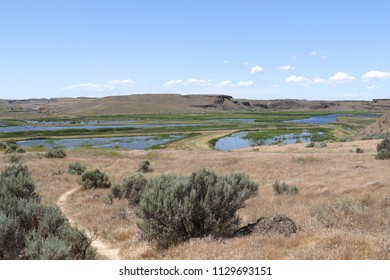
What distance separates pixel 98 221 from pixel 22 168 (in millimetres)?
12188

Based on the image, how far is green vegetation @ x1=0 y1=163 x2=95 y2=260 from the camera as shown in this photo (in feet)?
23.3

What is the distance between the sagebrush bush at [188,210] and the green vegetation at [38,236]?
6.03 ft

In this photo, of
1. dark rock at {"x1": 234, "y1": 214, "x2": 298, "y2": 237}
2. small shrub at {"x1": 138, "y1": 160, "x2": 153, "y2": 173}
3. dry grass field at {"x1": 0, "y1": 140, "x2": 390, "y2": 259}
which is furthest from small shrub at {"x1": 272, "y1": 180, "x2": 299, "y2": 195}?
small shrub at {"x1": 138, "y1": 160, "x2": 153, "y2": 173}

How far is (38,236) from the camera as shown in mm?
8117

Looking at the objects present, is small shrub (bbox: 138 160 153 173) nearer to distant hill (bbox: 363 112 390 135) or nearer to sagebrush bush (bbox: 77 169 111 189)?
sagebrush bush (bbox: 77 169 111 189)

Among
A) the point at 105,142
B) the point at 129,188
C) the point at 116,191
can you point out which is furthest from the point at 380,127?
the point at 116,191

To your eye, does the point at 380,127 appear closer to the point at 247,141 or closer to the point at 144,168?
the point at 247,141

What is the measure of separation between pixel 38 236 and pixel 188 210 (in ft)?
11.9

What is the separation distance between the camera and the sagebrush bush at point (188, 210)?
9.64m

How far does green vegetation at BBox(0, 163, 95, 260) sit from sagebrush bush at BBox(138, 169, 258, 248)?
1.84 metres

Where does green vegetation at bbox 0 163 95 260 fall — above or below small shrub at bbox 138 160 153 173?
above

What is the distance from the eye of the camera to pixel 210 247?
806cm

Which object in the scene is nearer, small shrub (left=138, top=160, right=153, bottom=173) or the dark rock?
the dark rock
